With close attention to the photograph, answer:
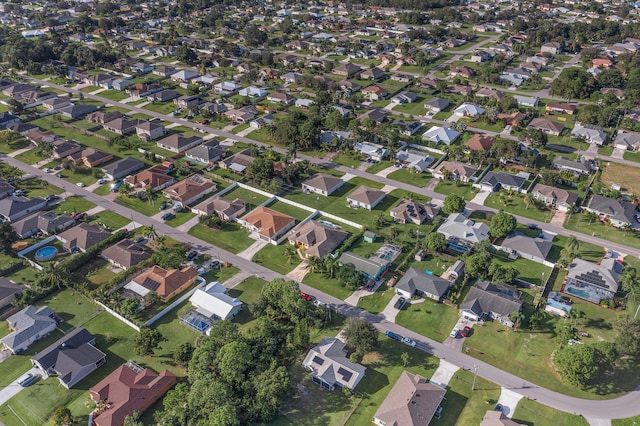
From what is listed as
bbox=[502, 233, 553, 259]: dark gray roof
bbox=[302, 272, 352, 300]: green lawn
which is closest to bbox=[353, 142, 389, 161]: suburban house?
bbox=[502, 233, 553, 259]: dark gray roof

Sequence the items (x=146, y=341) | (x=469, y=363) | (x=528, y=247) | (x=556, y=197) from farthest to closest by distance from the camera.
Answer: (x=556, y=197)
(x=528, y=247)
(x=469, y=363)
(x=146, y=341)

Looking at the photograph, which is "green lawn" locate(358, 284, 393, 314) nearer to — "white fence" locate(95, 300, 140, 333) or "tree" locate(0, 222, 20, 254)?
"white fence" locate(95, 300, 140, 333)

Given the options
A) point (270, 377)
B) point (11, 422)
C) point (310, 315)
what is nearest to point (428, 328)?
point (310, 315)

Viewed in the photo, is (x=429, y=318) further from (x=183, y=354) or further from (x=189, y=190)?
(x=189, y=190)

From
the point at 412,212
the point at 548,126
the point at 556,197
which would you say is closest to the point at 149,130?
the point at 412,212

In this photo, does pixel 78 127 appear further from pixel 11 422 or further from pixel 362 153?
pixel 11 422

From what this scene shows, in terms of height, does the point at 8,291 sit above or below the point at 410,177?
above
